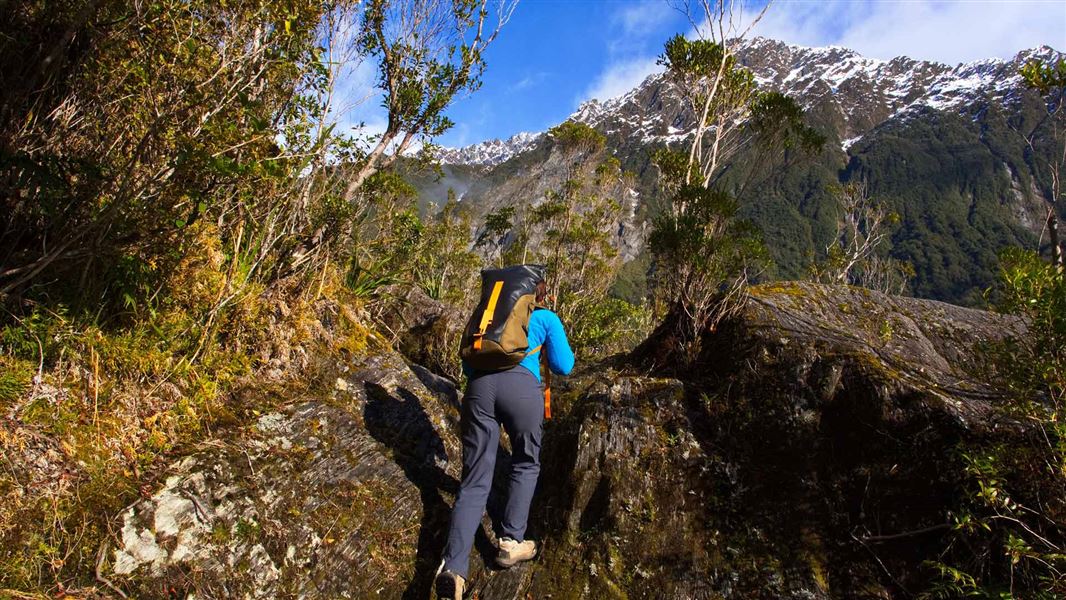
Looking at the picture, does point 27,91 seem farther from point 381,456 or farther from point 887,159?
point 887,159

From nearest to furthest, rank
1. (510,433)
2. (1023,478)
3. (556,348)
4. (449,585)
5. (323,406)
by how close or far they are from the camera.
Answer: (1023,478) → (449,585) → (510,433) → (556,348) → (323,406)

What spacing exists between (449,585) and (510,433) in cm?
109

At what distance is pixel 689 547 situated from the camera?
3537mm

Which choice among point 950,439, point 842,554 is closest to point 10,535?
point 842,554

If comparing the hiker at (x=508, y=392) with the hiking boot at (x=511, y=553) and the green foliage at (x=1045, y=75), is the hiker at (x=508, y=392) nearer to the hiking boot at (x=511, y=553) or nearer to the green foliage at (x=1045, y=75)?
the hiking boot at (x=511, y=553)

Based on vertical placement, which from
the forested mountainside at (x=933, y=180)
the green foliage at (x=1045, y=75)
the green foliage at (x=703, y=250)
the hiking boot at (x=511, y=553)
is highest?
the forested mountainside at (x=933, y=180)

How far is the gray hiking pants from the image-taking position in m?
3.56

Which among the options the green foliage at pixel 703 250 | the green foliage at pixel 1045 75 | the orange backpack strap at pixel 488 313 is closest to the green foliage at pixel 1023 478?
the green foliage at pixel 1045 75

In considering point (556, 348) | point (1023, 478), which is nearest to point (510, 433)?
point (556, 348)

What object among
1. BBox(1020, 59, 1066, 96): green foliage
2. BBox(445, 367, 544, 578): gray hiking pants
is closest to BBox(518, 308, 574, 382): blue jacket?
BBox(445, 367, 544, 578): gray hiking pants

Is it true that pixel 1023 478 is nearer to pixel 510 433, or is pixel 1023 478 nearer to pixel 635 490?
pixel 635 490

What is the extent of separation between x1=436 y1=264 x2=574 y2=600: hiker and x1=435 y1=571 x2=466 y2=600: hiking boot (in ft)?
1.02

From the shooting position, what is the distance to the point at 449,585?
10.3 feet

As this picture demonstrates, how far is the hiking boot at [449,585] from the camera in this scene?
10.2ft
